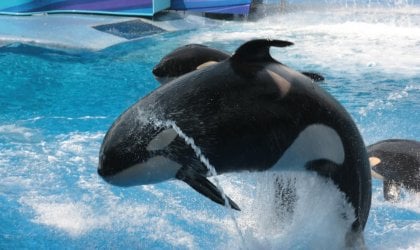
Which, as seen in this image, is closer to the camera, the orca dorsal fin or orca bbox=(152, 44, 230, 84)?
the orca dorsal fin

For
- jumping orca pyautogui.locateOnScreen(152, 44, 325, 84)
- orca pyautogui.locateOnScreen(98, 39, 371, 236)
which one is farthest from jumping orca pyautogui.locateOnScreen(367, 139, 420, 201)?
orca pyautogui.locateOnScreen(98, 39, 371, 236)

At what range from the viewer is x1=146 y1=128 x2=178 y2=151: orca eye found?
297 centimetres

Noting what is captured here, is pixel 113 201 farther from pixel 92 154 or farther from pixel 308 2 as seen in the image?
pixel 308 2

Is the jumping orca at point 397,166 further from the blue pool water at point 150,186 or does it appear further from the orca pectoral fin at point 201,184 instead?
the orca pectoral fin at point 201,184

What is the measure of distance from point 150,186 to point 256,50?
299cm

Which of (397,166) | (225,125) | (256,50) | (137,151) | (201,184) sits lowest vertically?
(397,166)

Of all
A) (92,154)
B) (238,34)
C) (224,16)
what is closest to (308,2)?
(224,16)

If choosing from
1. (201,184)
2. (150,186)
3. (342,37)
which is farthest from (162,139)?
(342,37)

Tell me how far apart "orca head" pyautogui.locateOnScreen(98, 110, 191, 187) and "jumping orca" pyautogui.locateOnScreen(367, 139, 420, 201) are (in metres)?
2.75

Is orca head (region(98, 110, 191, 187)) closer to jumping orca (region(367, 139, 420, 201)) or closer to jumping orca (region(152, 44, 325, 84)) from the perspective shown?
jumping orca (region(152, 44, 325, 84))

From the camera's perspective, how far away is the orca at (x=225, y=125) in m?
2.98

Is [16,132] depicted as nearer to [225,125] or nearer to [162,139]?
[162,139]

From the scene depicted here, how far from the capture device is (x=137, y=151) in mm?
2947

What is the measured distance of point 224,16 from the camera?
62.0ft
